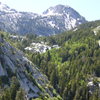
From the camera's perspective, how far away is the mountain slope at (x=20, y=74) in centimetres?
9200

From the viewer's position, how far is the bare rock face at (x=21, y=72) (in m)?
93.9

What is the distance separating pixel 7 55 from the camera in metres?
102

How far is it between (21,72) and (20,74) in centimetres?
158

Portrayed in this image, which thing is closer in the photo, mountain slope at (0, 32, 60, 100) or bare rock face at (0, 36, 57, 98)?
mountain slope at (0, 32, 60, 100)

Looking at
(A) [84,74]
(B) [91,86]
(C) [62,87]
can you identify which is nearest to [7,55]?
(C) [62,87]

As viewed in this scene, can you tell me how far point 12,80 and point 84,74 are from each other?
91.2 metres

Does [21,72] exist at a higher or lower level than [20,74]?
higher

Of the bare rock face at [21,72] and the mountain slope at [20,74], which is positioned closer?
the mountain slope at [20,74]

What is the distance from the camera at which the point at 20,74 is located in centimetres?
9944

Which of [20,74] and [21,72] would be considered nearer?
[20,74]

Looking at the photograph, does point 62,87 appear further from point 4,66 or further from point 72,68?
point 4,66

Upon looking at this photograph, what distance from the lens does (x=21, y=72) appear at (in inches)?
3971

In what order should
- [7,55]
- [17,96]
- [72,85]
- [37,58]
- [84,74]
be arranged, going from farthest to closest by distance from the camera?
1. [37,58]
2. [84,74]
3. [72,85]
4. [7,55]
5. [17,96]

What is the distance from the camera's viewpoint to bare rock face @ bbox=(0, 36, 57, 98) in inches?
3698
